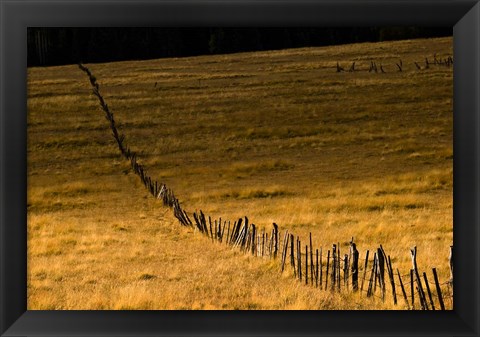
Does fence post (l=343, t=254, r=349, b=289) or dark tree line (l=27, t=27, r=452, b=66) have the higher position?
dark tree line (l=27, t=27, r=452, b=66)

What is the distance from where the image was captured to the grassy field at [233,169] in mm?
9328

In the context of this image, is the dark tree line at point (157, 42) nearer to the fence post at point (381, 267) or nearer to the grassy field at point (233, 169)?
the grassy field at point (233, 169)

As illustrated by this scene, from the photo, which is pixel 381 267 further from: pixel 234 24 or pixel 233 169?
pixel 233 169

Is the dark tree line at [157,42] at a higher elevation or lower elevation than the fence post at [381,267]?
higher

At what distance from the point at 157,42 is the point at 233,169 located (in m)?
23.8

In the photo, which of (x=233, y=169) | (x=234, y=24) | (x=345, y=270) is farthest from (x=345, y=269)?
(x=233, y=169)

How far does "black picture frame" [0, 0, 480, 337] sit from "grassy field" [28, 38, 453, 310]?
1.95 meters

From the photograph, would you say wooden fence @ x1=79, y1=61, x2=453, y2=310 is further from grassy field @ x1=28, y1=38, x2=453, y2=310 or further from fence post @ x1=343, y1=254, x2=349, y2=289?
grassy field @ x1=28, y1=38, x2=453, y2=310

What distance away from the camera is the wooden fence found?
6402 mm

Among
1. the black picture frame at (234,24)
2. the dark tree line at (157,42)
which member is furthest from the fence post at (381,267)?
the dark tree line at (157,42)

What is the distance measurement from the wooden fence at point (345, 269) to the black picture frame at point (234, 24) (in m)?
0.62

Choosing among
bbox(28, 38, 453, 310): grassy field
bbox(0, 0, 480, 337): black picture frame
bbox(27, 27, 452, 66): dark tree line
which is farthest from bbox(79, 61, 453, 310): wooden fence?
bbox(27, 27, 452, 66): dark tree line

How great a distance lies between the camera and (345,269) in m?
7.17

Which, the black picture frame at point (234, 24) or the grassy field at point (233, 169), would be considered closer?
the black picture frame at point (234, 24)
